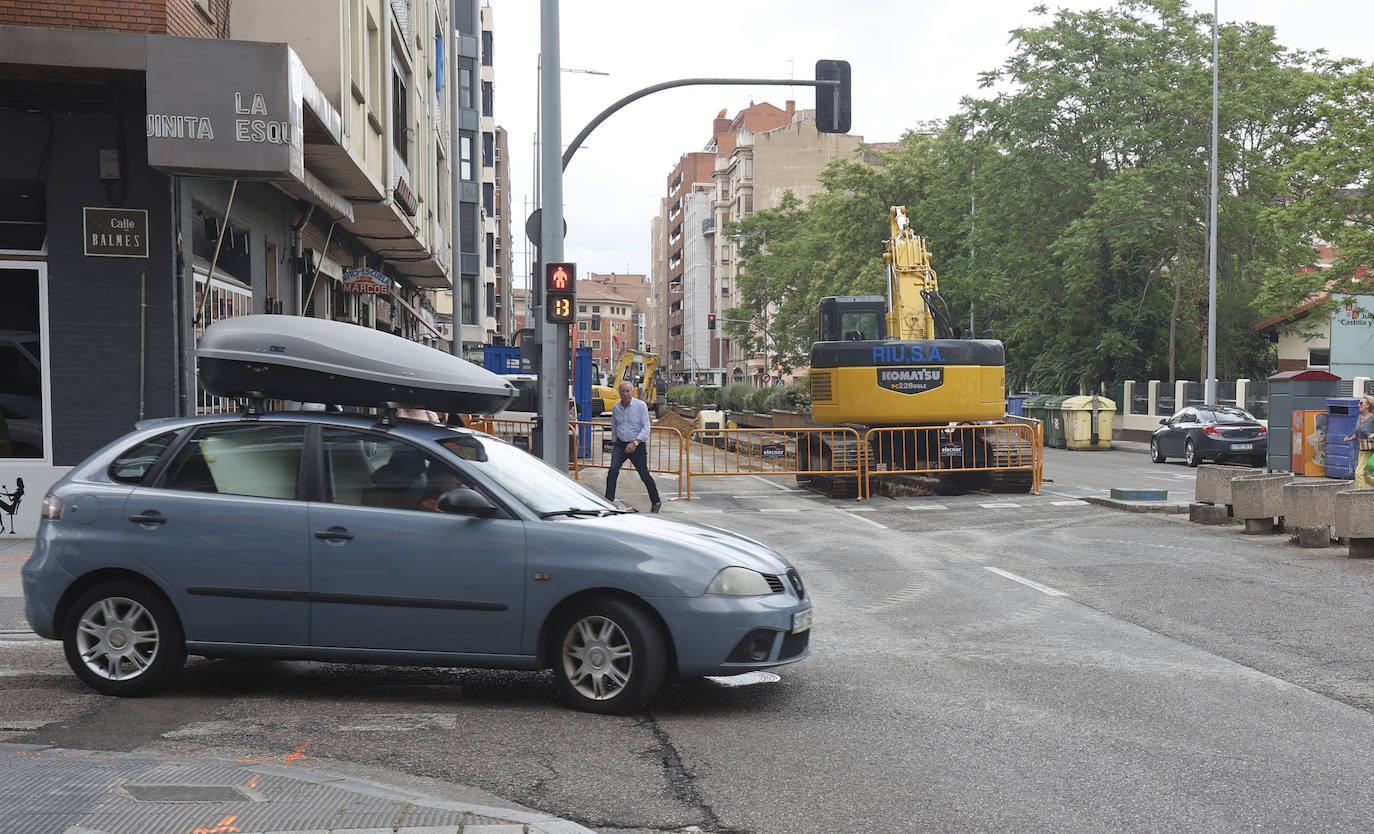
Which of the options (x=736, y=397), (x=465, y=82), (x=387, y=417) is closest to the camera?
(x=387, y=417)

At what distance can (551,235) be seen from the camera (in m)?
16.7

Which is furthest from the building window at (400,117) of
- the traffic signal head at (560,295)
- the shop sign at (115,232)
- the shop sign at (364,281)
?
the shop sign at (115,232)

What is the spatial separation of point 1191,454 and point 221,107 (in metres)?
24.5

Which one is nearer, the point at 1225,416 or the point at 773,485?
the point at 773,485

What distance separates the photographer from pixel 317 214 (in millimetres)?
20172

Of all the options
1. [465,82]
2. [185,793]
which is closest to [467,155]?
[465,82]

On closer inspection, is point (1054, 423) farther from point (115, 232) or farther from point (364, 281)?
point (115, 232)

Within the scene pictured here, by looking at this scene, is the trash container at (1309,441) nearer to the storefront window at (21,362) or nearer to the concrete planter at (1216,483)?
the concrete planter at (1216,483)

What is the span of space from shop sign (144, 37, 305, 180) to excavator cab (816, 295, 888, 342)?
12.8 meters

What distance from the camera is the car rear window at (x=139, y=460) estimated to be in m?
6.84

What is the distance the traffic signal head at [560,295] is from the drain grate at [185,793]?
11589 mm

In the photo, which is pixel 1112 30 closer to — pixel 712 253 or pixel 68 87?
pixel 68 87

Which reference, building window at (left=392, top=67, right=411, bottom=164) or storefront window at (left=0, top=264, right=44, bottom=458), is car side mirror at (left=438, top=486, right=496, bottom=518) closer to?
storefront window at (left=0, top=264, right=44, bottom=458)

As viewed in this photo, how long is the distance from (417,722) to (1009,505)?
14.0 meters
